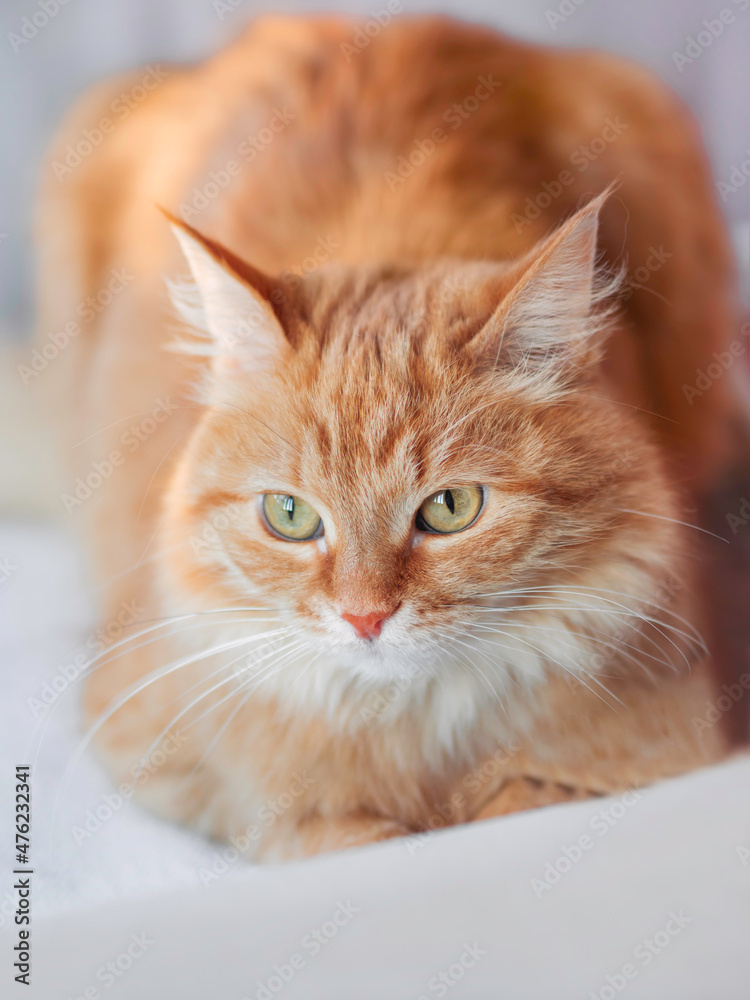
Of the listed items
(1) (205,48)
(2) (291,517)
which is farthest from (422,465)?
(1) (205,48)

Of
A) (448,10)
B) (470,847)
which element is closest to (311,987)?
(470,847)

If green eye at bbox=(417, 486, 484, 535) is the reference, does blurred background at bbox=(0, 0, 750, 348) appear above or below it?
above

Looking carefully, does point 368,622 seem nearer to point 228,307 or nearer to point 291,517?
point 291,517

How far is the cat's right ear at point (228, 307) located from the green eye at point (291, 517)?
172mm

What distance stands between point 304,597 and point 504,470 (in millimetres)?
295

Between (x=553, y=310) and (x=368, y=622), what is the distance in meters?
0.45

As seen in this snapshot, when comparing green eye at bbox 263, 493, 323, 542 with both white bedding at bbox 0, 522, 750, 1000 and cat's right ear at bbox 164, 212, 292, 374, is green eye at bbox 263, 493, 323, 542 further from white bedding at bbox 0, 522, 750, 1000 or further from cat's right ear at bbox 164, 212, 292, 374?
white bedding at bbox 0, 522, 750, 1000

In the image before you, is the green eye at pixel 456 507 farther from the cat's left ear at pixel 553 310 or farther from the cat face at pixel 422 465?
the cat's left ear at pixel 553 310

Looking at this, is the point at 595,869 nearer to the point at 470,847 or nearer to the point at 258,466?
the point at 470,847

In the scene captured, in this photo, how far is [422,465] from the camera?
3.21 feet

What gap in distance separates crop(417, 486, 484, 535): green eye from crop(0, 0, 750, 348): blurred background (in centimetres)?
72

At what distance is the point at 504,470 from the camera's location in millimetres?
995

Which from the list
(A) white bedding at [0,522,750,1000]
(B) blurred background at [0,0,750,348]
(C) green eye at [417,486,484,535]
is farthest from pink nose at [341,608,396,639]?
(B) blurred background at [0,0,750,348]

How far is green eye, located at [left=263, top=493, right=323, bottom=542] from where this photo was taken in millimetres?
1026
